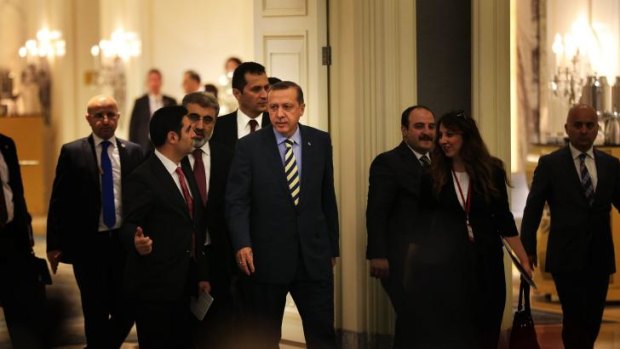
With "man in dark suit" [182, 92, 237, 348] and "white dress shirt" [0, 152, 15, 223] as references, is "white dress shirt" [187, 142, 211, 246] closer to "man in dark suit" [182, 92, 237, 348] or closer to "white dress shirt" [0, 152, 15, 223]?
"man in dark suit" [182, 92, 237, 348]

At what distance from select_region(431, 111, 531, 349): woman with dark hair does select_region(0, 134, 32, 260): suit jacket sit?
2.39 meters

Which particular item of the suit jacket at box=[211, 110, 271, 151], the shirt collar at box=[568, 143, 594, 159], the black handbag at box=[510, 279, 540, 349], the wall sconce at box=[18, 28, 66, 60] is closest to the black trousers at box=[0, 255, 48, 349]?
the suit jacket at box=[211, 110, 271, 151]

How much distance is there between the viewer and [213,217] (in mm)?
6879

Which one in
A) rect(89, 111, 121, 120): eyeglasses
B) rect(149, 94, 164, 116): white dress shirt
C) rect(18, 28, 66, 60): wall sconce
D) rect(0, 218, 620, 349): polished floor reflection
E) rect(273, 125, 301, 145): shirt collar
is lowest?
rect(0, 218, 620, 349): polished floor reflection

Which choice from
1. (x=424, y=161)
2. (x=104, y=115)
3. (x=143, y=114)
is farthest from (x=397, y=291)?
(x=143, y=114)

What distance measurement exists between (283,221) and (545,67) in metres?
9.03

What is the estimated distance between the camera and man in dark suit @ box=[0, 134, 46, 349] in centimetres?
724

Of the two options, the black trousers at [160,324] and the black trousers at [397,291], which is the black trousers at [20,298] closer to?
the black trousers at [160,324]

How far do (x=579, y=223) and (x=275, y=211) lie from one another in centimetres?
194

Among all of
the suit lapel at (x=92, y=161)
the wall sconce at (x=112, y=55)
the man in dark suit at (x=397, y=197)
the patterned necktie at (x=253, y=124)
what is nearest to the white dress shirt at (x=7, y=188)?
the suit lapel at (x=92, y=161)

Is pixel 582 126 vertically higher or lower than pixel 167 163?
higher

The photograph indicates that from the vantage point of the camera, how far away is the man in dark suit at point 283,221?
21.6 ft

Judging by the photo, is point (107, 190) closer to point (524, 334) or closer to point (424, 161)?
point (424, 161)

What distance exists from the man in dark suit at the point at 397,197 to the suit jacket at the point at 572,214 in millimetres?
704
